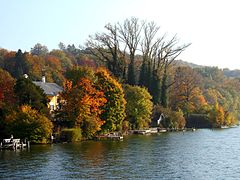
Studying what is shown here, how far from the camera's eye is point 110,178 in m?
31.3

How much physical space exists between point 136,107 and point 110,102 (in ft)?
46.1

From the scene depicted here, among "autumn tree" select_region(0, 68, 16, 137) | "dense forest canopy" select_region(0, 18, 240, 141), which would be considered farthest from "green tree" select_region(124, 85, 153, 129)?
"autumn tree" select_region(0, 68, 16, 137)

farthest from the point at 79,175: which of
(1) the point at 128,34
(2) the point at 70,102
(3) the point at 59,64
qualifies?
(3) the point at 59,64

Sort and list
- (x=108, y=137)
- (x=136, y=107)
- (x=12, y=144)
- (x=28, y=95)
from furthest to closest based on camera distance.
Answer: (x=136, y=107), (x=108, y=137), (x=28, y=95), (x=12, y=144)

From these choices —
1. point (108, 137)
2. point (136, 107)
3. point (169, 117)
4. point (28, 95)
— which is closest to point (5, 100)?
point (28, 95)

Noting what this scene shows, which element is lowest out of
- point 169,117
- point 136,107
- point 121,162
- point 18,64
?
point 121,162

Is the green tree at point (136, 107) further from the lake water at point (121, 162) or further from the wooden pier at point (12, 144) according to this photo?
the wooden pier at point (12, 144)

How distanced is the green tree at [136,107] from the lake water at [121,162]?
26124mm

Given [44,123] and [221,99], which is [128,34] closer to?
[44,123]

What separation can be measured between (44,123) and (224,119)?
2412 inches

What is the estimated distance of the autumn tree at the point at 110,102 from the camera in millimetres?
65500

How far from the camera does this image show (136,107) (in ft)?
261

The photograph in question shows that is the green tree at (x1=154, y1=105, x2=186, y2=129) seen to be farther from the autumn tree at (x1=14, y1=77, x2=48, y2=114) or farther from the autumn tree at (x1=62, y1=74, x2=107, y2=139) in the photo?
the autumn tree at (x1=14, y1=77, x2=48, y2=114)

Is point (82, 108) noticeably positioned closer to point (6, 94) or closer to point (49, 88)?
point (6, 94)
